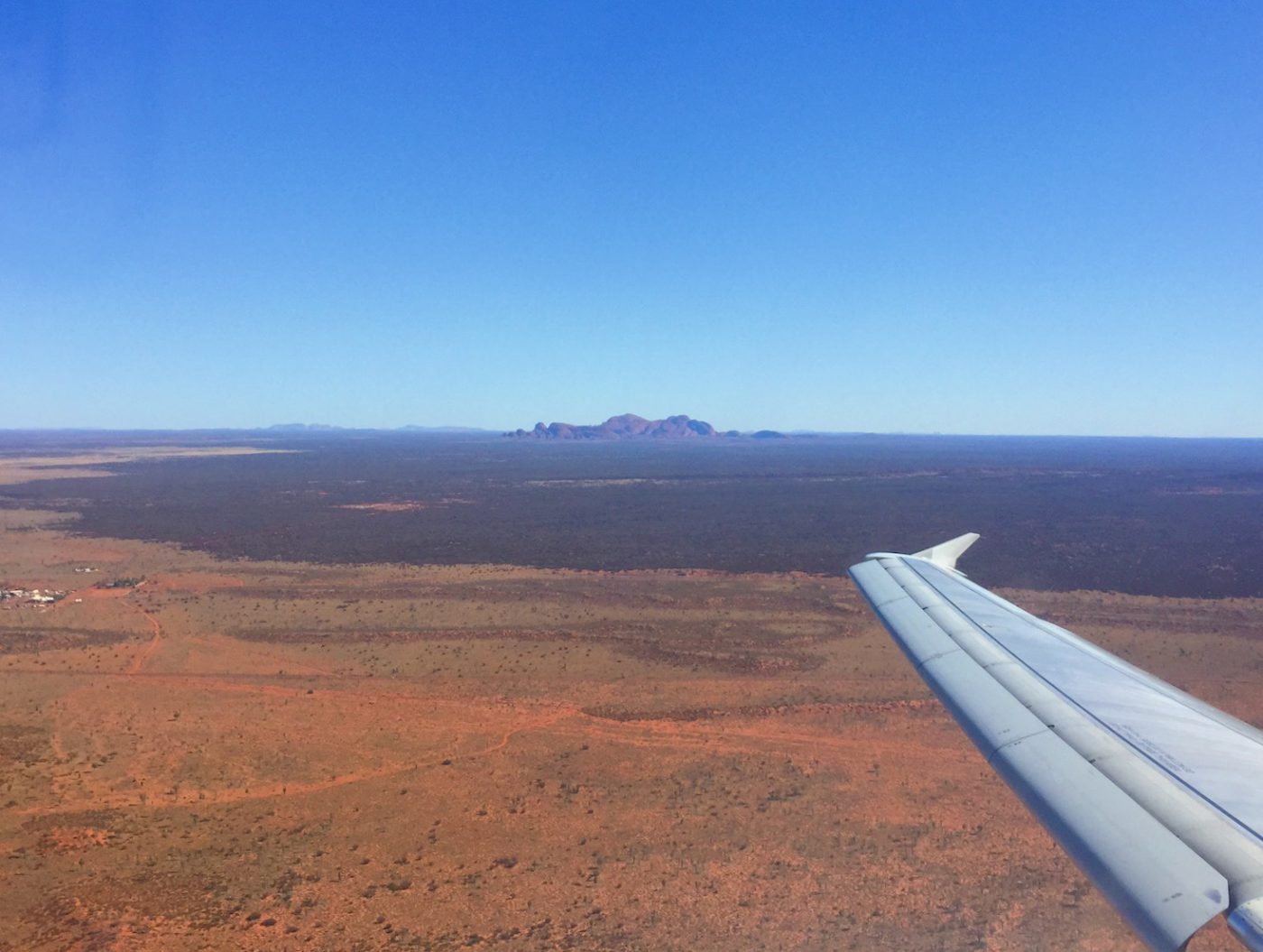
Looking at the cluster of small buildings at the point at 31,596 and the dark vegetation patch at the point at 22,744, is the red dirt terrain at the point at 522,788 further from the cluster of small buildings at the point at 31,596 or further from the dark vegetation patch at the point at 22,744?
the cluster of small buildings at the point at 31,596

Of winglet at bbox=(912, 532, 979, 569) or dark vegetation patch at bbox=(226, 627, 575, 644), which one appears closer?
winglet at bbox=(912, 532, 979, 569)

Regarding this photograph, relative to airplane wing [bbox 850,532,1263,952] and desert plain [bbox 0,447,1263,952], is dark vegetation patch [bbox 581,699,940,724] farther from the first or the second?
airplane wing [bbox 850,532,1263,952]

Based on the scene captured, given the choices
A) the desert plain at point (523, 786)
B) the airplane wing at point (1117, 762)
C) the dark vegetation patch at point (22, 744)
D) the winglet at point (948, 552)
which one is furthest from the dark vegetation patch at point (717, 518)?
the airplane wing at point (1117, 762)

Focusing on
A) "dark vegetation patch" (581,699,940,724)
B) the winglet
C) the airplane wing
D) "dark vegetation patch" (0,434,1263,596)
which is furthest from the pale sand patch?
the airplane wing

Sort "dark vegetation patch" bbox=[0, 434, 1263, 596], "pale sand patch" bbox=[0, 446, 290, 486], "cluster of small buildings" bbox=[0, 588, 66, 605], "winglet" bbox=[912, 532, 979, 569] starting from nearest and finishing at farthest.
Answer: "winglet" bbox=[912, 532, 979, 569]
"cluster of small buildings" bbox=[0, 588, 66, 605]
"dark vegetation patch" bbox=[0, 434, 1263, 596]
"pale sand patch" bbox=[0, 446, 290, 486]

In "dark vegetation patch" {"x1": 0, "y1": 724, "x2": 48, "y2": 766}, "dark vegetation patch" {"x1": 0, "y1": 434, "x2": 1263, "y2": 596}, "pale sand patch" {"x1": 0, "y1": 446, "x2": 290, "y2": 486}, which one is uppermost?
"pale sand patch" {"x1": 0, "y1": 446, "x2": 290, "y2": 486}

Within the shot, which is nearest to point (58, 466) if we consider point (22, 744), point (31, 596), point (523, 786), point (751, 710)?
point (31, 596)

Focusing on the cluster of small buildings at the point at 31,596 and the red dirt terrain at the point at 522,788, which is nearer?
the red dirt terrain at the point at 522,788

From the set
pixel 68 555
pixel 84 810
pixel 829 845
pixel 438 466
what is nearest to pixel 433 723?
pixel 84 810
